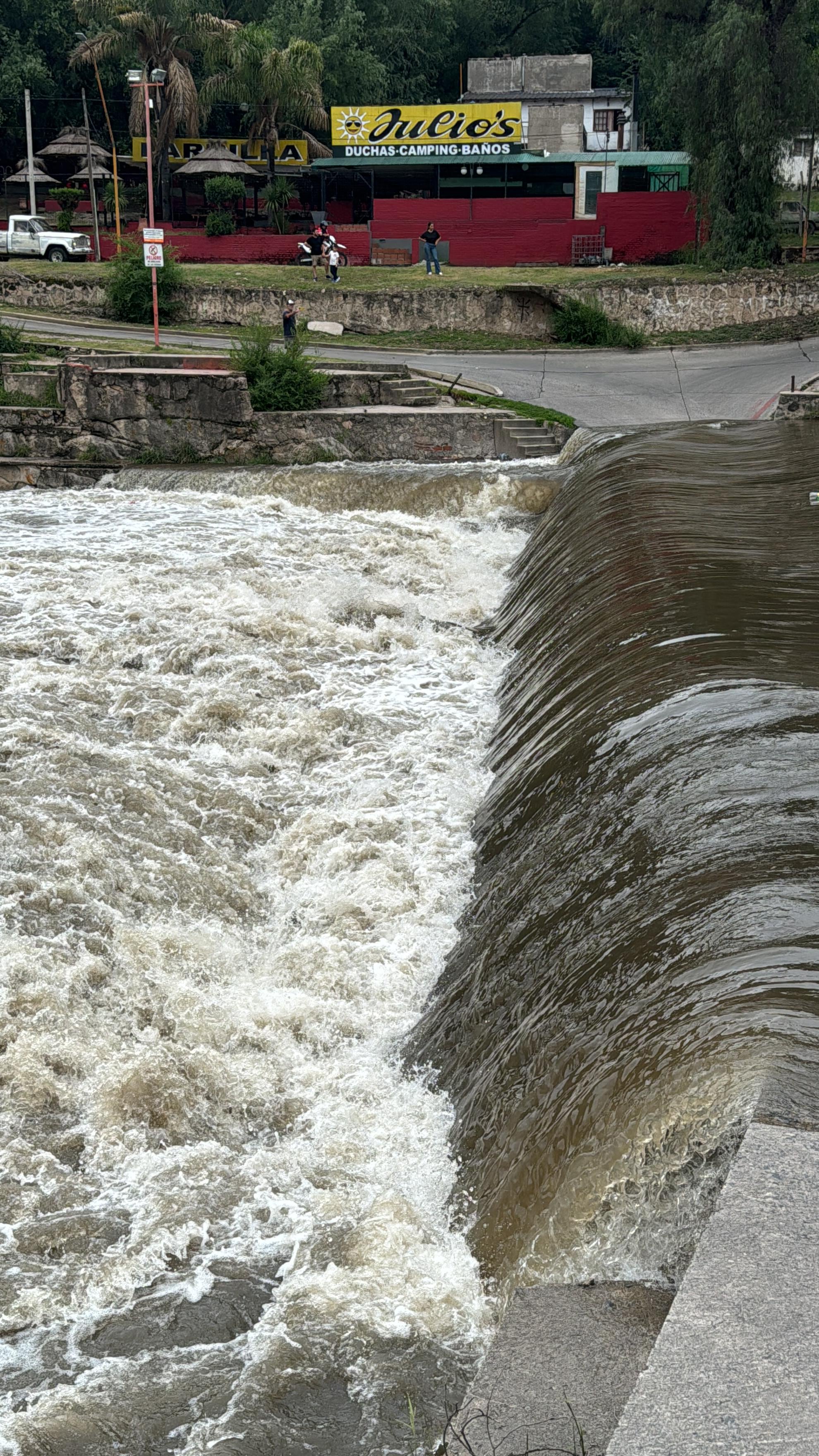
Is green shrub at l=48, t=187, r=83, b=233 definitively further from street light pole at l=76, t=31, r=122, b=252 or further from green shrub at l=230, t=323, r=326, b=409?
green shrub at l=230, t=323, r=326, b=409

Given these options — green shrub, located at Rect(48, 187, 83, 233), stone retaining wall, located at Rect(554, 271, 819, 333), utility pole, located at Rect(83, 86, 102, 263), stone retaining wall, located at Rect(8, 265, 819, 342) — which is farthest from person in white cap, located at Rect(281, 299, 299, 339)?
green shrub, located at Rect(48, 187, 83, 233)

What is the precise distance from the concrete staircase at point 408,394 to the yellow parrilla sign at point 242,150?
85.2ft

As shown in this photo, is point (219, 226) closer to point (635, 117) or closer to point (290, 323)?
point (290, 323)

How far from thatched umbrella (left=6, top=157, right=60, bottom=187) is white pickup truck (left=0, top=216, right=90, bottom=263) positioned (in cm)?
781

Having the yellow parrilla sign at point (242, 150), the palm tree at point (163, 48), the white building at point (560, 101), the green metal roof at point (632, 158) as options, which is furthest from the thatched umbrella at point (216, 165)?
the white building at point (560, 101)

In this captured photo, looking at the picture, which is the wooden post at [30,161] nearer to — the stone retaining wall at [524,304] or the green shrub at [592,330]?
the stone retaining wall at [524,304]

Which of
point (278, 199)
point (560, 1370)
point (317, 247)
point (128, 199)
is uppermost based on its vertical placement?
point (128, 199)

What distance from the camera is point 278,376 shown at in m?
22.1

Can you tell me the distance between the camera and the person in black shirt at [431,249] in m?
33.3

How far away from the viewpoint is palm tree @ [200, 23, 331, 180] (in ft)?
135

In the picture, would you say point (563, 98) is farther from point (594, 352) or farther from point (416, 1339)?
point (416, 1339)

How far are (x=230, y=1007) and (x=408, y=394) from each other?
1720cm

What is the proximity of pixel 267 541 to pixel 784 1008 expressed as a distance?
12.6 meters

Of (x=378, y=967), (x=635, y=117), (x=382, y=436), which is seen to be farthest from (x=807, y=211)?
(x=378, y=967)
